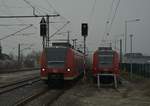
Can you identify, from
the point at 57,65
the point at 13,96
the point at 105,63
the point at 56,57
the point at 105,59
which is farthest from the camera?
the point at 105,59

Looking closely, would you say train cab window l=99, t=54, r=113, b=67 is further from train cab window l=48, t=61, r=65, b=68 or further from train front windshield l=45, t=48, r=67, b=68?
train cab window l=48, t=61, r=65, b=68

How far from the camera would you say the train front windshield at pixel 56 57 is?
2614 cm

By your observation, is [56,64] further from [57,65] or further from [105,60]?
[105,60]

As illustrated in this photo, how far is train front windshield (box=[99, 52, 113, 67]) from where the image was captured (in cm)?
3195

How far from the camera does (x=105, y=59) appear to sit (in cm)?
3219

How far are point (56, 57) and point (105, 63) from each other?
699cm

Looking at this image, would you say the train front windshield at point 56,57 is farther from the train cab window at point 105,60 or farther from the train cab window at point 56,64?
the train cab window at point 105,60

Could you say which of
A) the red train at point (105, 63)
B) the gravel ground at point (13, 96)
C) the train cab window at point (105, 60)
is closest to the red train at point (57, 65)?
the gravel ground at point (13, 96)

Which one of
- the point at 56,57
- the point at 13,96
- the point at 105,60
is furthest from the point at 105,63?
the point at 13,96

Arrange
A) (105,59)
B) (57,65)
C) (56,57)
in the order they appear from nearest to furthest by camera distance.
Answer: (57,65)
(56,57)
(105,59)

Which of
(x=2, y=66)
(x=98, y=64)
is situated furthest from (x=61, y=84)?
(x=2, y=66)

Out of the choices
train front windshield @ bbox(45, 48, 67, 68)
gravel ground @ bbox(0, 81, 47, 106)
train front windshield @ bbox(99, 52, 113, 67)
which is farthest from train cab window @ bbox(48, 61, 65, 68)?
train front windshield @ bbox(99, 52, 113, 67)

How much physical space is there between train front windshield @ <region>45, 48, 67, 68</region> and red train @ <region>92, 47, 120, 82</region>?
19.8ft

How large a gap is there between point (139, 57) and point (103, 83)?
86157 mm
